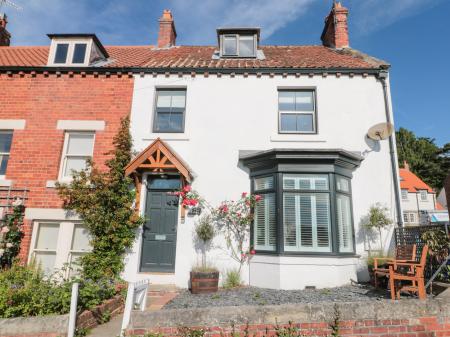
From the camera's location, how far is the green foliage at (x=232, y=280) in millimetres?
7895

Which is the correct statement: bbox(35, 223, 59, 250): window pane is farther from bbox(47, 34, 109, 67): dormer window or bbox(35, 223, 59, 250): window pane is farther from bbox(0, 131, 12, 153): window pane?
bbox(47, 34, 109, 67): dormer window

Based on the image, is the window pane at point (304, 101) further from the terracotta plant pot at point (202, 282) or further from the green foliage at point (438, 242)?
the terracotta plant pot at point (202, 282)

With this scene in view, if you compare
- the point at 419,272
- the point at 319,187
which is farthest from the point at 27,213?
the point at 419,272

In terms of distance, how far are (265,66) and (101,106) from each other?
557cm

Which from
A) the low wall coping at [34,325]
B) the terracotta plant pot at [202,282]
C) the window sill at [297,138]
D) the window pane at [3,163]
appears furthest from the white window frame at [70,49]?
the low wall coping at [34,325]

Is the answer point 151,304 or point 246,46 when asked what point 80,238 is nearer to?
point 151,304

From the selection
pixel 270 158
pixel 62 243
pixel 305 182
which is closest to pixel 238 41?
pixel 270 158

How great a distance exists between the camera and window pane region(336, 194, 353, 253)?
312 inches

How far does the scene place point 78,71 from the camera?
31.7ft

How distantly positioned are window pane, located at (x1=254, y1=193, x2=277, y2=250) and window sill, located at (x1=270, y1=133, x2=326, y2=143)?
189cm

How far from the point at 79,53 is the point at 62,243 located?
21.4ft

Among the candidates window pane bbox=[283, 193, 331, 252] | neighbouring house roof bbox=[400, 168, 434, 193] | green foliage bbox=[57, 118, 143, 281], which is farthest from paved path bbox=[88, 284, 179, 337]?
neighbouring house roof bbox=[400, 168, 434, 193]

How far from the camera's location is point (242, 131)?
922cm

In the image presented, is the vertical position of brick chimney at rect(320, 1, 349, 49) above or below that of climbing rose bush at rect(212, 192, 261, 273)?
above
